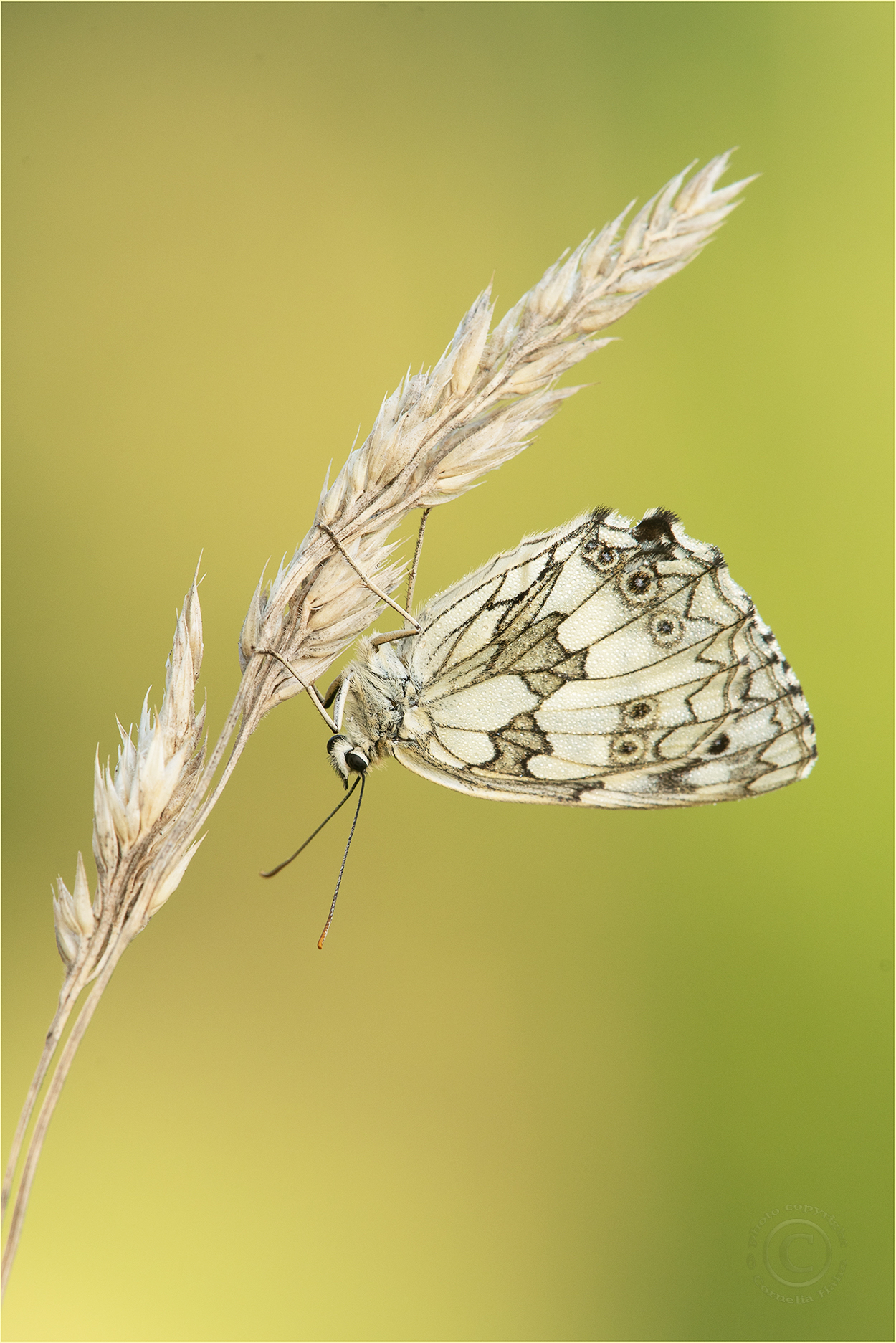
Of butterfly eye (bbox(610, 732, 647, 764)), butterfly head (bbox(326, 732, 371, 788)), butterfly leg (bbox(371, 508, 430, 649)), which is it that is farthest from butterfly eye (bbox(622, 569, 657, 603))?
butterfly head (bbox(326, 732, 371, 788))

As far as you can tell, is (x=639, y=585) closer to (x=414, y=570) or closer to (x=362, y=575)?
(x=414, y=570)

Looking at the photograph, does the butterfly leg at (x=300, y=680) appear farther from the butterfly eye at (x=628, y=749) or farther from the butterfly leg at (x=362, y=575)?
the butterfly eye at (x=628, y=749)

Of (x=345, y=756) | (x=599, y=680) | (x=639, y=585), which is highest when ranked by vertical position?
(x=639, y=585)

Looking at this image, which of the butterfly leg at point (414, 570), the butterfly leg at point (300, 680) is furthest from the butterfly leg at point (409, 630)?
the butterfly leg at point (300, 680)

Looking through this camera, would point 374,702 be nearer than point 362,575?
No

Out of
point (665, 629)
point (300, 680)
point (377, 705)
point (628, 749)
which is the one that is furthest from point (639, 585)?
point (300, 680)

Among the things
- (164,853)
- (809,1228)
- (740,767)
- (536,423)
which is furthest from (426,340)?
(809,1228)

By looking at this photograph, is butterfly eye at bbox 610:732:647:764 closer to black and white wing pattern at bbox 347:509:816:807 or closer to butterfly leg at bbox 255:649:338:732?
black and white wing pattern at bbox 347:509:816:807

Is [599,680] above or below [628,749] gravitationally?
above
